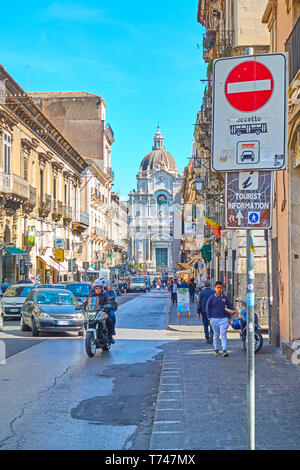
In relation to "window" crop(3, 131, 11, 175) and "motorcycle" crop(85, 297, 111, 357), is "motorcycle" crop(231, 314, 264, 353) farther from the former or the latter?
"window" crop(3, 131, 11, 175)

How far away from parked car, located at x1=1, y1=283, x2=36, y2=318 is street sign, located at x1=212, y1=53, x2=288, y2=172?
21.0m

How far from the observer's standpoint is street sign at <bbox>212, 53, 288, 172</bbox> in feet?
16.0

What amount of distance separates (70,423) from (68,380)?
3.07 m

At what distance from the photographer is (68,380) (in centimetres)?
1059

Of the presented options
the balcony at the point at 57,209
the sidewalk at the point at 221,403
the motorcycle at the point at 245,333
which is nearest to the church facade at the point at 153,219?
the balcony at the point at 57,209

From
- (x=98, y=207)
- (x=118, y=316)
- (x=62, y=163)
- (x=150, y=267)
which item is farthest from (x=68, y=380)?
(x=150, y=267)

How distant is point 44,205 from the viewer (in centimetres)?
4075

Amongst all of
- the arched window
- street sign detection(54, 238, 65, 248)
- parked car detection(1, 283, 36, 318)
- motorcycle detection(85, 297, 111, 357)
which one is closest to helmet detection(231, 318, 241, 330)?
motorcycle detection(85, 297, 111, 357)

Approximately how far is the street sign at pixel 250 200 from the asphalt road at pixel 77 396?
292 cm

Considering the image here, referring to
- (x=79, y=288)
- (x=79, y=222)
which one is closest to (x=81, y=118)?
(x=79, y=222)

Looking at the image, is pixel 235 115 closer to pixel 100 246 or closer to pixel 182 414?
pixel 182 414

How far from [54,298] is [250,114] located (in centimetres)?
1476
